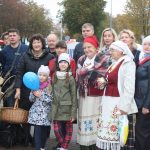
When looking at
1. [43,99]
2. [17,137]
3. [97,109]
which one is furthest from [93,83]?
[17,137]

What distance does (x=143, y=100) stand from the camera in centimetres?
564

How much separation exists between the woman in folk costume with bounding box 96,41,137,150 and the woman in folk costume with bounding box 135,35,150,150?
12 centimetres

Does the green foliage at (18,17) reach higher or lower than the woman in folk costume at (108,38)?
higher

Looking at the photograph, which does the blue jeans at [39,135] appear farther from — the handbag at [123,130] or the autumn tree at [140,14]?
the autumn tree at [140,14]

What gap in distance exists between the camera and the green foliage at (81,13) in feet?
148

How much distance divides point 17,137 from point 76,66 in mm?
1659

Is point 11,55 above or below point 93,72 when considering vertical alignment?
above

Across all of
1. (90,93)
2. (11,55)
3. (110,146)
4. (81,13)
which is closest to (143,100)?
(110,146)

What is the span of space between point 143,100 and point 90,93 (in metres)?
0.90

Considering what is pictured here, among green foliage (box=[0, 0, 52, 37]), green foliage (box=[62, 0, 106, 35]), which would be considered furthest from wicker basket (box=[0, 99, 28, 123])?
green foliage (box=[0, 0, 52, 37])

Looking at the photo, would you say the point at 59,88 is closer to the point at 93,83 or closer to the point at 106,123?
the point at 93,83

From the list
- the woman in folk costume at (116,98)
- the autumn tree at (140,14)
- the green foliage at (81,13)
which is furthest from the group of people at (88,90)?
the green foliage at (81,13)

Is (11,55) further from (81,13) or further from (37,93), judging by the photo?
(81,13)

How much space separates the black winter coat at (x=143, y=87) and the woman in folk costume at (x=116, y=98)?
14cm
